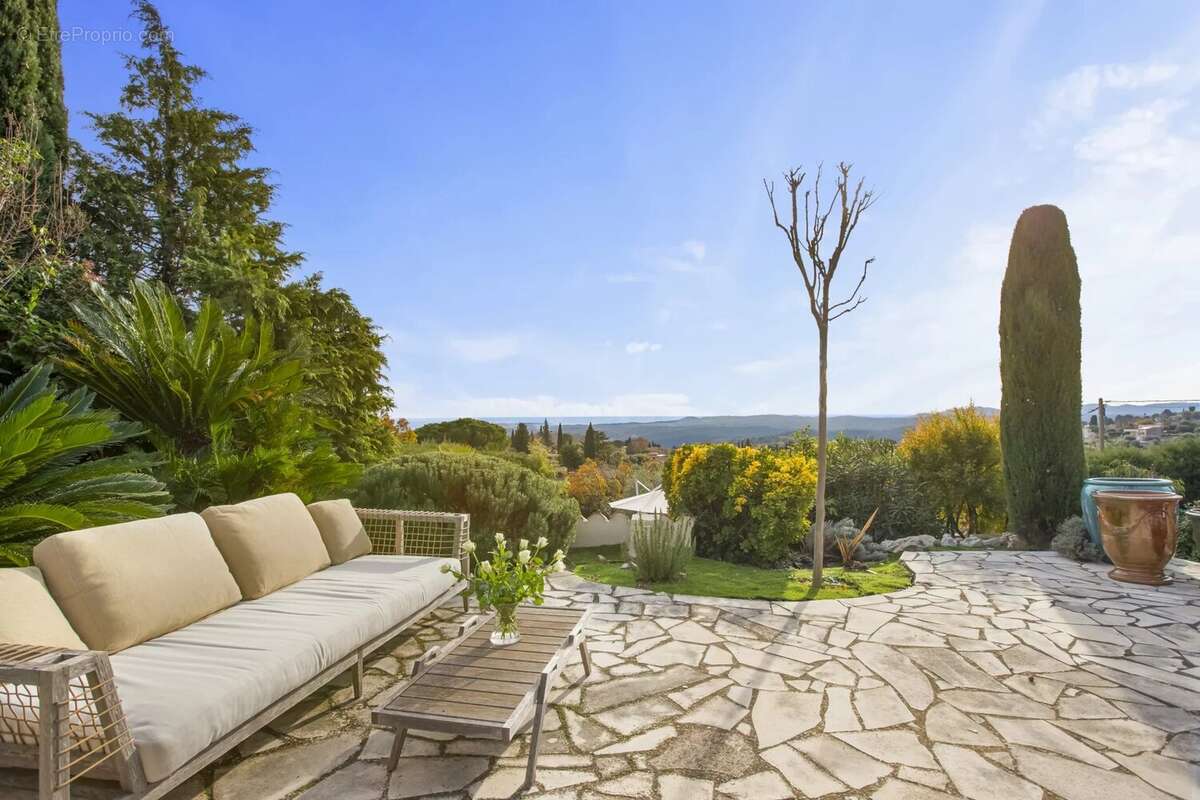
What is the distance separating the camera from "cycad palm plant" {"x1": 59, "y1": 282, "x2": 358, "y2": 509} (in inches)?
164

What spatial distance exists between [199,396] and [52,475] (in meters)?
1.51

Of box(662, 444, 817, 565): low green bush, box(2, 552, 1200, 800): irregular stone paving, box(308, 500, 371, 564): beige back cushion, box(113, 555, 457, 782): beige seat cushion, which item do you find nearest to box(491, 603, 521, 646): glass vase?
box(2, 552, 1200, 800): irregular stone paving

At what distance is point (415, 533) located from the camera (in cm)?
434

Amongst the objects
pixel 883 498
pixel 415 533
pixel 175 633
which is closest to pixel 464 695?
pixel 175 633

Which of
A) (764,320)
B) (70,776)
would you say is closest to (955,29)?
(764,320)

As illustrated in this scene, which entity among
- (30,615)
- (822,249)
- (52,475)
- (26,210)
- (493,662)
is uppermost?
(26,210)

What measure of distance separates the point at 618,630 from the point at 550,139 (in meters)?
5.05

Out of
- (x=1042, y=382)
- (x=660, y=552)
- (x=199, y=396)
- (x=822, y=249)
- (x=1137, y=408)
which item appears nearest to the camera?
(x=199, y=396)

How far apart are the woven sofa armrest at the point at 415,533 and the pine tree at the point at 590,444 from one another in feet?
56.8

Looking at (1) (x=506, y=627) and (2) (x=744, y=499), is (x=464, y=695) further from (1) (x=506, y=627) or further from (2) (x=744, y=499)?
(2) (x=744, y=499)

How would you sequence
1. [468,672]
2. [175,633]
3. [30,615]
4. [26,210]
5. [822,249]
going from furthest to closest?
[26,210]
[822,249]
[175,633]
[468,672]
[30,615]

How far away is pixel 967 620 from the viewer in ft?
12.9

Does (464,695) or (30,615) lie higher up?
(30,615)

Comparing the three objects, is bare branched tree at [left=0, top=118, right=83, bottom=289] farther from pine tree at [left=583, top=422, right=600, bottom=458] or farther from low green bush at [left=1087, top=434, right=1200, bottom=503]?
pine tree at [left=583, top=422, right=600, bottom=458]
